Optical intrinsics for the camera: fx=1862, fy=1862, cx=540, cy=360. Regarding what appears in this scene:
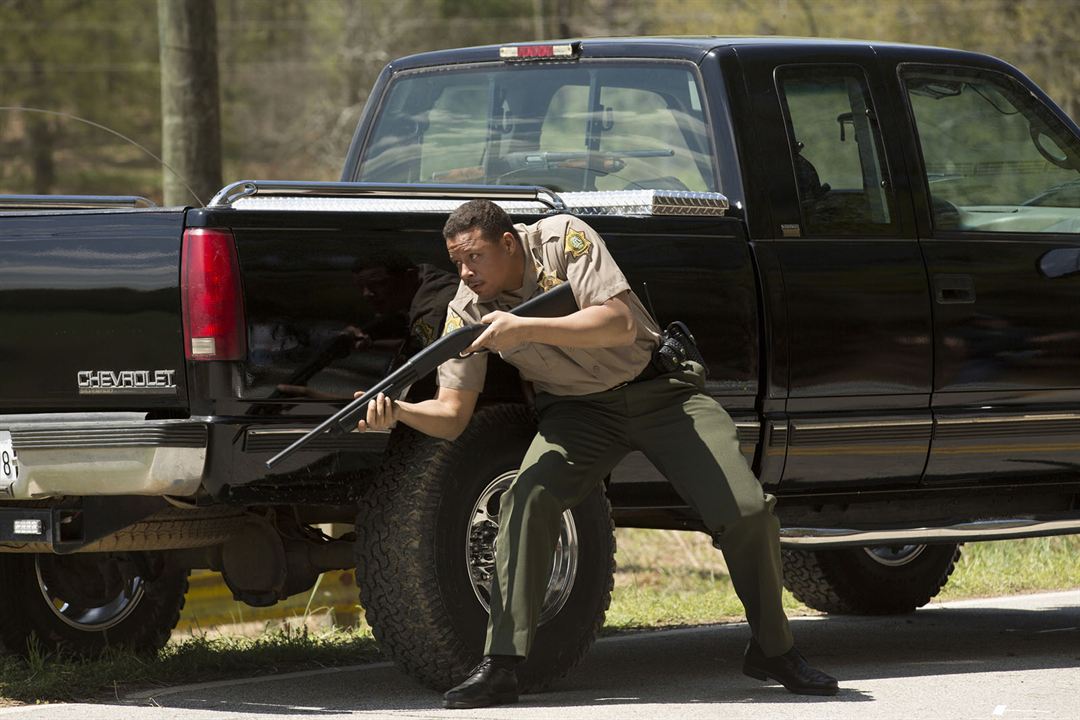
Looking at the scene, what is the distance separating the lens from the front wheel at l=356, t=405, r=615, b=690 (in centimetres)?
537

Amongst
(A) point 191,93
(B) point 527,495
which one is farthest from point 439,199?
(A) point 191,93

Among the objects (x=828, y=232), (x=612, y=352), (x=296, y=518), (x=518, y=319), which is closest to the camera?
(x=518, y=319)

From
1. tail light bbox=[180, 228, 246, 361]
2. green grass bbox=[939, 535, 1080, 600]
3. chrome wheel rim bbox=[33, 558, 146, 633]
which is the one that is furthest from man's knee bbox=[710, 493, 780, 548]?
green grass bbox=[939, 535, 1080, 600]

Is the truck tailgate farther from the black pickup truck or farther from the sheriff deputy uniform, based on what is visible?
the sheriff deputy uniform

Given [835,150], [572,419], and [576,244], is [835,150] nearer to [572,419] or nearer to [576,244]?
[576,244]

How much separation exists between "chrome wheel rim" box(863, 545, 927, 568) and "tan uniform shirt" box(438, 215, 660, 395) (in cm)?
290

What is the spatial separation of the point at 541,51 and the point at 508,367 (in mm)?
1660

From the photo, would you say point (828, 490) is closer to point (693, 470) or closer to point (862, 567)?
point (693, 470)

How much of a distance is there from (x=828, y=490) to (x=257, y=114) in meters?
48.8

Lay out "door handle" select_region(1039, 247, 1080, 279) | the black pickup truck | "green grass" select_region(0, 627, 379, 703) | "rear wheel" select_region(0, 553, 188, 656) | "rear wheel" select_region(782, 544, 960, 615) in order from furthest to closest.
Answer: "rear wheel" select_region(782, 544, 960, 615) < "door handle" select_region(1039, 247, 1080, 279) < "rear wheel" select_region(0, 553, 188, 656) < "green grass" select_region(0, 627, 379, 703) < the black pickup truck

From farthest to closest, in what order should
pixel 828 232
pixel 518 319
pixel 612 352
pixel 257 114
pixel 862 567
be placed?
1. pixel 257 114
2. pixel 862 567
3. pixel 828 232
4. pixel 612 352
5. pixel 518 319

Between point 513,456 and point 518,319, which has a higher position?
point 518,319

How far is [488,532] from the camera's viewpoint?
18.4ft

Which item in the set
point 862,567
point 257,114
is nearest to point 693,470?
point 862,567
